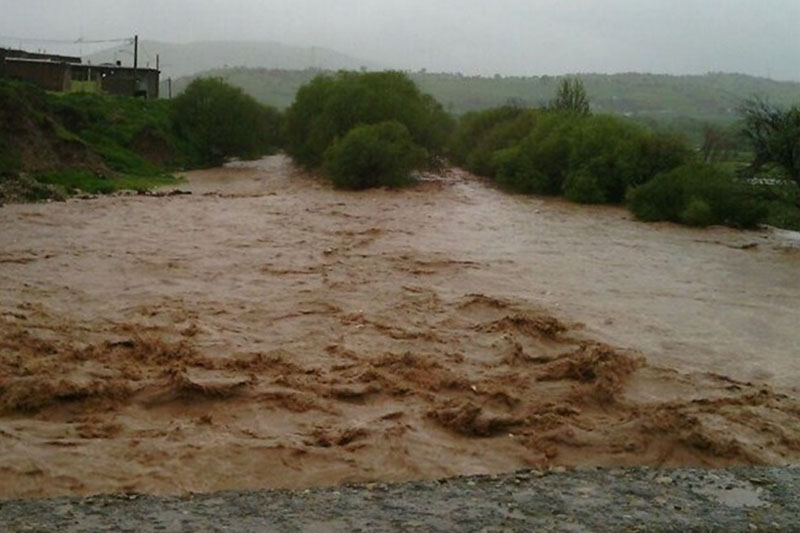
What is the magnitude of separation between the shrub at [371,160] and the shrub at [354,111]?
303 centimetres

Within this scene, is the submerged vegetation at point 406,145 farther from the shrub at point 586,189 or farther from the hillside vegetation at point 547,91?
the hillside vegetation at point 547,91

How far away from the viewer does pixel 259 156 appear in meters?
50.8

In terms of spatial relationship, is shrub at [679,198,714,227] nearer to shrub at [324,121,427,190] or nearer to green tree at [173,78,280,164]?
shrub at [324,121,427,190]

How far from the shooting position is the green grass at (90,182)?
30.7 m

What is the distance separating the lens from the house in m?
52.0

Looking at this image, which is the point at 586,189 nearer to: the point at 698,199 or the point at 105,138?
the point at 698,199

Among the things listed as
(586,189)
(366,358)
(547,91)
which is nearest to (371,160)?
(586,189)

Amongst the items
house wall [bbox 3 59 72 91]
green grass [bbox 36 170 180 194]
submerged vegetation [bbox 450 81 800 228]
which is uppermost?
house wall [bbox 3 59 72 91]

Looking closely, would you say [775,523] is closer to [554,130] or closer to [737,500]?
[737,500]

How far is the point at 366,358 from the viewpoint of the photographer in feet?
35.3

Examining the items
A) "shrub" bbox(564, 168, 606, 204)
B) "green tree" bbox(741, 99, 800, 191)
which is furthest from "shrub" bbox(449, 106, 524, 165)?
"green tree" bbox(741, 99, 800, 191)

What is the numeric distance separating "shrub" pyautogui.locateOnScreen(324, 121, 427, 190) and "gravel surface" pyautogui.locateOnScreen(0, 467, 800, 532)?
2914 cm

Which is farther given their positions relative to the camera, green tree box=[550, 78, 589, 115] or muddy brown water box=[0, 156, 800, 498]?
green tree box=[550, 78, 589, 115]

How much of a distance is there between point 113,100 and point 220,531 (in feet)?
143
